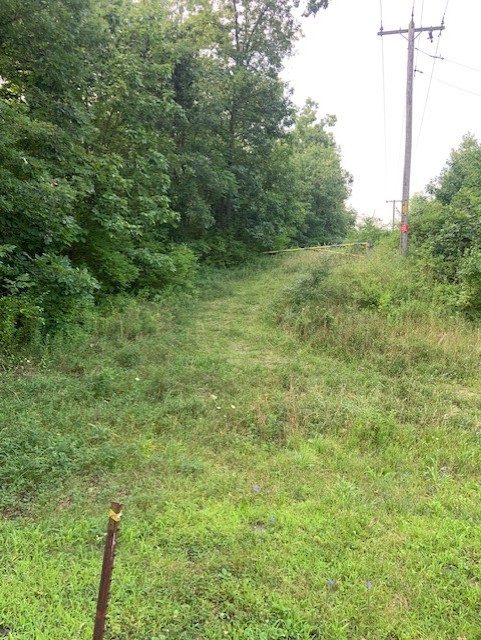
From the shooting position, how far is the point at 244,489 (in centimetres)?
311

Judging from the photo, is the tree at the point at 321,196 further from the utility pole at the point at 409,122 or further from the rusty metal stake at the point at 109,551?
the rusty metal stake at the point at 109,551

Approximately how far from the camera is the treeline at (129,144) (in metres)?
5.57

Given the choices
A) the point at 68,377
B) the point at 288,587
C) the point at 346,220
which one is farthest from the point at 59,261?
the point at 346,220

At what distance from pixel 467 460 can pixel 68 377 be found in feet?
13.8

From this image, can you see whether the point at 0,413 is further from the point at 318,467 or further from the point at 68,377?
the point at 318,467

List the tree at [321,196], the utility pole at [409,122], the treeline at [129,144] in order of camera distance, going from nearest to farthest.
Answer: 1. the treeline at [129,144]
2. the utility pole at [409,122]
3. the tree at [321,196]


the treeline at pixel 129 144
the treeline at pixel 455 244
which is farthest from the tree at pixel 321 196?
the treeline at pixel 455 244

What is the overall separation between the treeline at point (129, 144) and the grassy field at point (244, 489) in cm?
167

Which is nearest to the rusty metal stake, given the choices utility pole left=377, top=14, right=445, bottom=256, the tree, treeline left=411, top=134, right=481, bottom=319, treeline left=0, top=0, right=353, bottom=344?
treeline left=0, top=0, right=353, bottom=344

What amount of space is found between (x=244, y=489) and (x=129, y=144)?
26.0ft

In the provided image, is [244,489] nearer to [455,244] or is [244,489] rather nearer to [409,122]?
[455,244]

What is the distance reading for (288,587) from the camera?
7.34 feet

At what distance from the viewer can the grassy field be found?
6.89ft

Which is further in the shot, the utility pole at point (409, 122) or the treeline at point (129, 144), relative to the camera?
the utility pole at point (409, 122)
